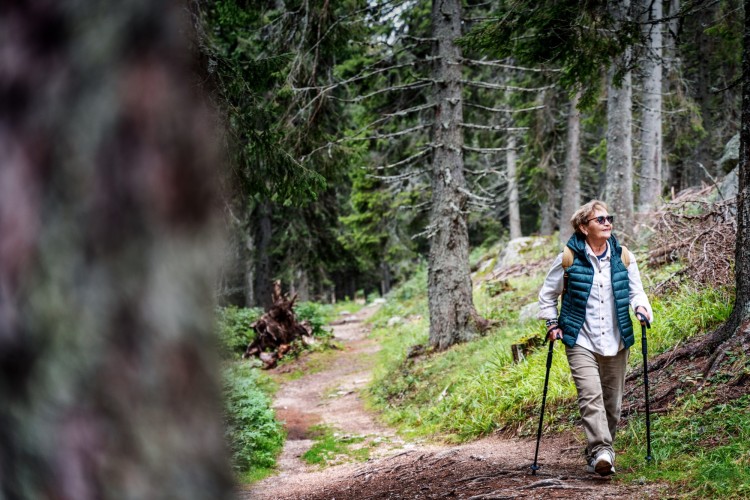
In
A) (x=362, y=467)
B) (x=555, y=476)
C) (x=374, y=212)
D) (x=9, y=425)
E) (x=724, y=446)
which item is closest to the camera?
(x=9, y=425)

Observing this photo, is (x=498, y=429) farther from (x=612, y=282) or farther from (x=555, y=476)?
(x=612, y=282)

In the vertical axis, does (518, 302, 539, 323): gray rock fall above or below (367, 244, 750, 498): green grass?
above

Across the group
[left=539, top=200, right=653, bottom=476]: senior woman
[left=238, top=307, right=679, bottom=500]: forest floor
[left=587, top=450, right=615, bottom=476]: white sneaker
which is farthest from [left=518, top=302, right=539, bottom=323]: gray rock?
[left=587, top=450, right=615, bottom=476]: white sneaker

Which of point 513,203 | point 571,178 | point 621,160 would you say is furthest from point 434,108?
point 513,203

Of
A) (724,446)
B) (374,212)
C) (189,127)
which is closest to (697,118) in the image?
(374,212)

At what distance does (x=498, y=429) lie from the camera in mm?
6656

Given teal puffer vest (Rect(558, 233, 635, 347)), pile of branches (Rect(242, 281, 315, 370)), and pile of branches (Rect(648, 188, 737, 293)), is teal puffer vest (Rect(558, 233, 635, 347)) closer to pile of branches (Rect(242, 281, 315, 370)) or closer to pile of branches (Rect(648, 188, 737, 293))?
pile of branches (Rect(648, 188, 737, 293))

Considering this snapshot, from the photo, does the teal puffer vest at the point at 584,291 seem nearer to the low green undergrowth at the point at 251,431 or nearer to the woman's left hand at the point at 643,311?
the woman's left hand at the point at 643,311

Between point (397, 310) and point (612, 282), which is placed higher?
point (612, 282)

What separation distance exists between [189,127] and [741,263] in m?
5.32

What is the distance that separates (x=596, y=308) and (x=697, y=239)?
370 cm

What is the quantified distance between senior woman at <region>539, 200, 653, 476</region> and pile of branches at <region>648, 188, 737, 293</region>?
2.75 metres

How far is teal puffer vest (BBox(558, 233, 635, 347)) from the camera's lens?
4.60 meters

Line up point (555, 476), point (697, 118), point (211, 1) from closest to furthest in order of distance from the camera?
1. point (555, 476)
2. point (211, 1)
3. point (697, 118)
